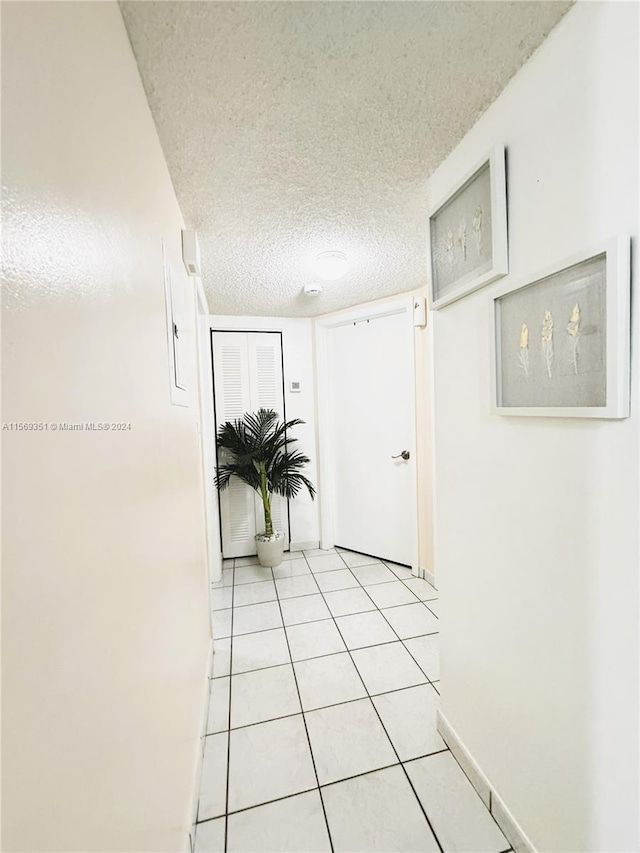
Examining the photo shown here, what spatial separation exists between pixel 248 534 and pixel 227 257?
2.31m

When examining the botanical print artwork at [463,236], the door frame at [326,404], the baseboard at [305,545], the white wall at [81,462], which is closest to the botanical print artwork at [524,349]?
the botanical print artwork at [463,236]

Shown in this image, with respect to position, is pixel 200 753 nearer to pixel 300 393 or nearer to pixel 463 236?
pixel 463 236

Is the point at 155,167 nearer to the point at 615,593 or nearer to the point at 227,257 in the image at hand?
the point at 227,257

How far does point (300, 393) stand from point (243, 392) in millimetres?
513

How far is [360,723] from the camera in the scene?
1.50 meters

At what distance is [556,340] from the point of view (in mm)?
867

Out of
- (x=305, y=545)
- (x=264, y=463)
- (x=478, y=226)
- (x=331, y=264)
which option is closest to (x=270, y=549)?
(x=305, y=545)

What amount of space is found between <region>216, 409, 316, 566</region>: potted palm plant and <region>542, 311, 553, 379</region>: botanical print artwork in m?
2.29

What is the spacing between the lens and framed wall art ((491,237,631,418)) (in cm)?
71

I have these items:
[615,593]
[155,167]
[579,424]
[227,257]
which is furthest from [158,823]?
[227,257]

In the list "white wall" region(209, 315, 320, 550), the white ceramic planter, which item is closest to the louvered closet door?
"white wall" region(209, 315, 320, 550)

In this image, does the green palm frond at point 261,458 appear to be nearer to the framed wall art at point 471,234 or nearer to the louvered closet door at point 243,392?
the louvered closet door at point 243,392

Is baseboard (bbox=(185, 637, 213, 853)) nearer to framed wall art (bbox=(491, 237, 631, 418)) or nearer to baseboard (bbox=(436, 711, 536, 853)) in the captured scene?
baseboard (bbox=(436, 711, 536, 853))

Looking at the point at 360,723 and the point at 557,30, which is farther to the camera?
the point at 360,723
